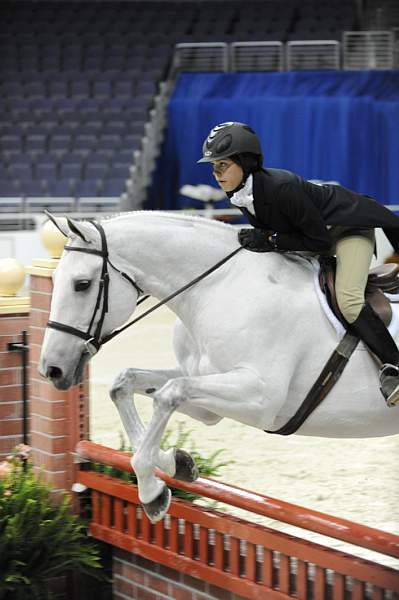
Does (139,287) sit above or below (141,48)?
below

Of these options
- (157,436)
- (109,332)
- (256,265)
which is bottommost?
(157,436)

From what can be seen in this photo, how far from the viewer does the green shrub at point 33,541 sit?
10.8ft

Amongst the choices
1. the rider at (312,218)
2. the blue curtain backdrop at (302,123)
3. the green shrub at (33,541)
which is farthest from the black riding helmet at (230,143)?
the blue curtain backdrop at (302,123)

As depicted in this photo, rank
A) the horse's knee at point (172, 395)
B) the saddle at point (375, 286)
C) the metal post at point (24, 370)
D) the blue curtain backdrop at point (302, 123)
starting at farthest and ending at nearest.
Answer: the blue curtain backdrop at point (302, 123) < the metal post at point (24, 370) < the saddle at point (375, 286) < the horse's knee at point (172, 395)

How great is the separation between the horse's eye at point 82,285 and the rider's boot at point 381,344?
0.76 meters

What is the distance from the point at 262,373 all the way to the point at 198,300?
0.30m

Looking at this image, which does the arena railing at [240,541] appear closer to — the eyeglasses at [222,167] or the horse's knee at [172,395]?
the horse's knee at [172,395]

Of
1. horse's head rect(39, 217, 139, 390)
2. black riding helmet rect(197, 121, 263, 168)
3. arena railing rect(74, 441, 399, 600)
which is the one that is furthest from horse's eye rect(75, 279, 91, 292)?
arena railing rect(74, 441, 399, 600)

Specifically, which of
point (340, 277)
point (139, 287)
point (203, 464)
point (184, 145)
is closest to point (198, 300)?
point (139, 287)

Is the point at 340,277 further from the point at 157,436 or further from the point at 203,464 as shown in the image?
the point at 203,464

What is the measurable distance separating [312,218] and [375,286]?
37cm

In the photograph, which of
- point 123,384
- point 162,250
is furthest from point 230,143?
point 123,384

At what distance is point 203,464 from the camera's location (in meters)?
3.92

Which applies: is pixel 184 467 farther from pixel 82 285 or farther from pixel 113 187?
pixel 113 187
